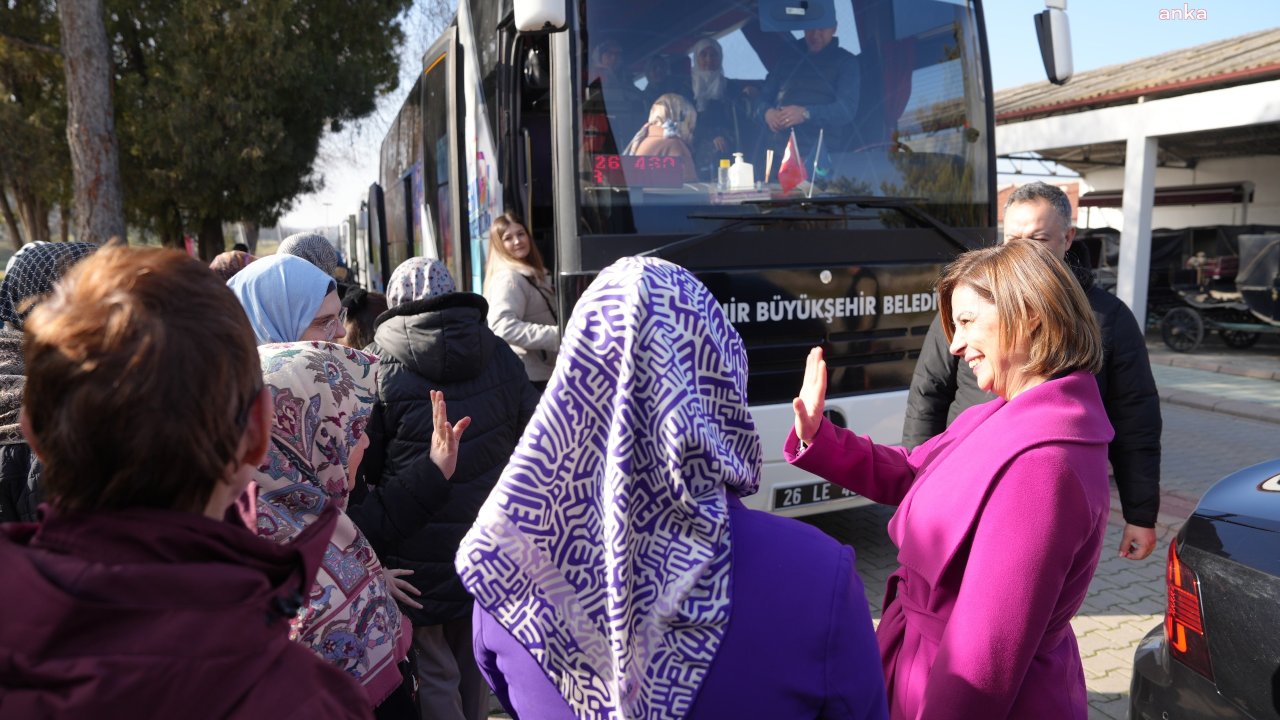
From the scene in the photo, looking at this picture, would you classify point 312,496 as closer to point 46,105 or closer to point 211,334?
point 211,334

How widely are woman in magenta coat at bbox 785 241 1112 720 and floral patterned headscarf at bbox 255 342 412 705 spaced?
3.81 feet

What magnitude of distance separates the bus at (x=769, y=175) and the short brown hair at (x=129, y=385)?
9.95 ft

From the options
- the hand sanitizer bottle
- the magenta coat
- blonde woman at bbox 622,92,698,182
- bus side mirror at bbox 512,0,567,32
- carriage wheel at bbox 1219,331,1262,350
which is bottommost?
carriage wheel at bbox 1219,331,1262,350

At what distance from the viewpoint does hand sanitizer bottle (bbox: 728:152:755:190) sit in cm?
429

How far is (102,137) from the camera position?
10562 mm

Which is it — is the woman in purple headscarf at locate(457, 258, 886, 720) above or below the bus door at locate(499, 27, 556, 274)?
below

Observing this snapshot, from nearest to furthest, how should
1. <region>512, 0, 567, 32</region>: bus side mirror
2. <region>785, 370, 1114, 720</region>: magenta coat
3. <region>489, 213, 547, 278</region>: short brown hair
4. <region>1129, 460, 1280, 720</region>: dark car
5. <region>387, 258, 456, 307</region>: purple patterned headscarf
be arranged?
<region>785, 370, 1114, 720</region>: magenta coat, <region>1129, 460, 1280, 720</region>: dark car, <region>387, 258, 456, 307</region>: purple patterned headscarf, <region>512, 0, 567, 32</region>: bus side mirror, <region>489, 213, 547, 278</region>: short brown hair

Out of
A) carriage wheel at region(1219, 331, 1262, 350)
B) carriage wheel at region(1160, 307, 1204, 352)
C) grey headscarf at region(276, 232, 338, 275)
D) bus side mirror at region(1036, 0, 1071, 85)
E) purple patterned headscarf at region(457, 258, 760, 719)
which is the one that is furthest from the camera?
carriage wheel at region(1219, 331, 1262, 350)

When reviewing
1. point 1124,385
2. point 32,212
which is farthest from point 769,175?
point 32,212

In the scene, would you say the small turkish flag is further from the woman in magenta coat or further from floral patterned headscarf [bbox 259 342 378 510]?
floral patterned headscarf [bbox 259 342 378 510]

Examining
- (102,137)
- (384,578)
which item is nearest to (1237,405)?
(384,578)

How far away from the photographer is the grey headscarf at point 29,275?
2199 mm

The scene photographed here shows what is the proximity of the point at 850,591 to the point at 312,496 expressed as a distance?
1201 mm

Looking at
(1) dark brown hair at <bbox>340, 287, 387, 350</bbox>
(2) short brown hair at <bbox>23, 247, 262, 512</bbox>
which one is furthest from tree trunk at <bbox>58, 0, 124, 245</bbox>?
(2) short brown hair at <bbox>23, 247, 262, 512</bbox>
